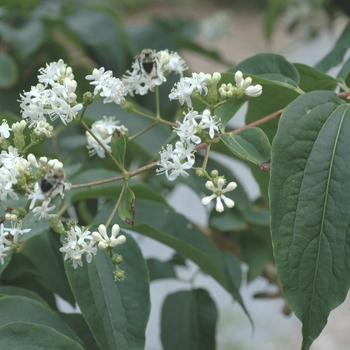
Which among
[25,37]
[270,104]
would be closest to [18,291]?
[270,104]

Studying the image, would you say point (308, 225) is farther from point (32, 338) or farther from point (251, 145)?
point (32, 338)

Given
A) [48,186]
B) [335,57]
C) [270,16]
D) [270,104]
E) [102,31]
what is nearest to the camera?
[48,186]

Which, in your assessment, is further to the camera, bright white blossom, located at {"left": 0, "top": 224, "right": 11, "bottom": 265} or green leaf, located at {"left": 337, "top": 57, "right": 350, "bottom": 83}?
green leaf, located at {"left": 337, "top": 57, "right": 350, "bottom": 83}

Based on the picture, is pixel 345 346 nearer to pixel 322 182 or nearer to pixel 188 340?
pixel 188 340

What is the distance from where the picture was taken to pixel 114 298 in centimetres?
59

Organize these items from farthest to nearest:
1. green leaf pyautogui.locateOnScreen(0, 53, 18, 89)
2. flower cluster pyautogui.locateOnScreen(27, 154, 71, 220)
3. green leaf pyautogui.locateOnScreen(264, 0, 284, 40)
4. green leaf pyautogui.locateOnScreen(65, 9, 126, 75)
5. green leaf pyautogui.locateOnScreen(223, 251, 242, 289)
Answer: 1. green leaf pyautogui.locateOnScreen(264, 0, 284, 40)
2. green leaf pyautogui.locateOnScreen(65, 9, 126, 75)
3. green leaf pyautogui.locateOnScreen(0, 53, 18, 89)
4. green leaf pyautogui.locateOnScreen(223, 251, 242, 289)
5. flower cluster pyautogui.locateOnScreen(27, 154, 71, 220)

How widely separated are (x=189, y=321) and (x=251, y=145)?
448 mm

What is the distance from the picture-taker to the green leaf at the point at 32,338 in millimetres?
497

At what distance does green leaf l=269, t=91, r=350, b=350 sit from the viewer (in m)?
0.50

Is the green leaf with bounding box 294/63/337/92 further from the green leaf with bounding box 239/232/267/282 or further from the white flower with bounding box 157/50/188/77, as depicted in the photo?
the green leaf with bounding box 239/232/267/282

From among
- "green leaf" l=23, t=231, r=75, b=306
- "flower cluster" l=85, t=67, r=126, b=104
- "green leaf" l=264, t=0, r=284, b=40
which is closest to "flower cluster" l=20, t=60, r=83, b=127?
"flower cluster" l=85, t=67, r=126, b=104

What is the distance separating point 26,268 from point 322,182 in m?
0.42

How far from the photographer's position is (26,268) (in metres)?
0.70

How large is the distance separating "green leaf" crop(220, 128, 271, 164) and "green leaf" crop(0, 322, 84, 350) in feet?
0.85
